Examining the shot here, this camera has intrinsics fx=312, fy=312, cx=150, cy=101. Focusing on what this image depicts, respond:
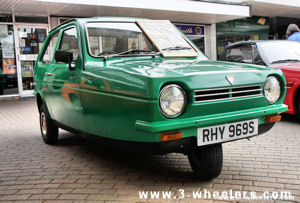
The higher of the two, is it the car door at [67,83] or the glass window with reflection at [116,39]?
the glass window with reflection at [116,39]

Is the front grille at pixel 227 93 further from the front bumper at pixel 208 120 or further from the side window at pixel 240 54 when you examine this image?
the side window at pixel 240 54

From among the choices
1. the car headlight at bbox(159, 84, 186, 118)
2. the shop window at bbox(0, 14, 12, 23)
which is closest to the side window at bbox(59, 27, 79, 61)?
the car headlight at bbox(159, 84, 186, 118)

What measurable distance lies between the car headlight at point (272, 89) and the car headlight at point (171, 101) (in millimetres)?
1033

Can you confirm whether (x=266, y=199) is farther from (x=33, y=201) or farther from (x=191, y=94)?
(x=33, y=201)

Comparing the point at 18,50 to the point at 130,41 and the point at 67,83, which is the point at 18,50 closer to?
the point at 67,83

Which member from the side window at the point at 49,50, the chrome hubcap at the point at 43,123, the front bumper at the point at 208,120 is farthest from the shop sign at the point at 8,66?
the front bumper at the point at 208,120

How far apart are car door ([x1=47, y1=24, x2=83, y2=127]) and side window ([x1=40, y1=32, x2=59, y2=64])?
0.30 m

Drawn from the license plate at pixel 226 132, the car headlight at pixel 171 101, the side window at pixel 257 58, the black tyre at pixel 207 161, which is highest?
the side window at pixel 257 58

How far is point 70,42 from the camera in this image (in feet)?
13.3

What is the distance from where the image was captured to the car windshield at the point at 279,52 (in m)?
6.21

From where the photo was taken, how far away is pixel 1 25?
461 inches

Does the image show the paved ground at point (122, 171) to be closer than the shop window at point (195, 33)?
Yes

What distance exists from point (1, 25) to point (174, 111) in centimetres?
1121

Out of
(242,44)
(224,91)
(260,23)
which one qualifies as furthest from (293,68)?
(260,23)
